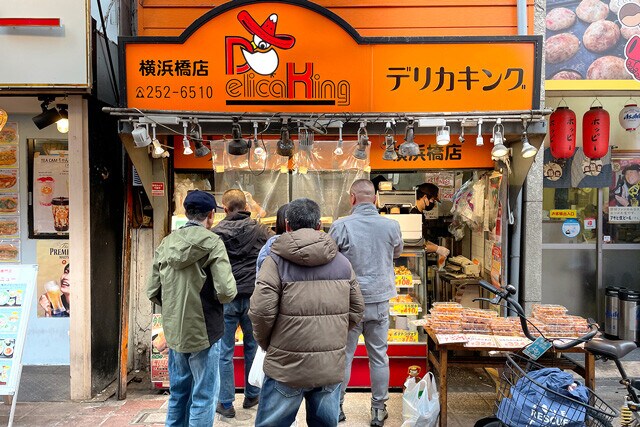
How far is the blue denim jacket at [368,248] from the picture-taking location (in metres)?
5.09

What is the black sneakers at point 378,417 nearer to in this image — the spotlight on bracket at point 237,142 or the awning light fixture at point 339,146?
the awning light fixture at point 339,146

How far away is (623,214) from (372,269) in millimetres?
5416

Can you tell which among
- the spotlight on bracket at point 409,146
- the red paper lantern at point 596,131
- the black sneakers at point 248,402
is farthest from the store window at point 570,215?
the black sneakers at point 248,402

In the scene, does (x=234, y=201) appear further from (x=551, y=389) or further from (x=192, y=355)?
(x=551, y=389)

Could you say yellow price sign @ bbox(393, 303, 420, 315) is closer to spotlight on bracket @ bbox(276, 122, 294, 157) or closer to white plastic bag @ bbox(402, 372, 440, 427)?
white plastic bag @ bbox(402, 372, 440, 427)

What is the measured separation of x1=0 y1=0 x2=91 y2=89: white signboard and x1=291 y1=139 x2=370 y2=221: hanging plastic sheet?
2.77 m

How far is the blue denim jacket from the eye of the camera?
5090 millimetres

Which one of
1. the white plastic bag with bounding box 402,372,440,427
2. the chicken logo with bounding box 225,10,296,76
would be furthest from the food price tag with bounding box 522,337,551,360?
the chicken logo with bounding box 225,10,296,76

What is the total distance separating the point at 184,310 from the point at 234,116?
7.79 ft

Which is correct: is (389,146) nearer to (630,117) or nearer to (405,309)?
(405,309)

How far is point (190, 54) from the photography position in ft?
18.7

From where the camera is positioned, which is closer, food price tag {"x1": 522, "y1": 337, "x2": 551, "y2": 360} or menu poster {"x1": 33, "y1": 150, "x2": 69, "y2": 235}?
food price tag {"x1": 522, "y1": 337, "x2": 551, "y2": 360}

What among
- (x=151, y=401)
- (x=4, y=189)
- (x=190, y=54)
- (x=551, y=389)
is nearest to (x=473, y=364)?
(x=551, y=389)

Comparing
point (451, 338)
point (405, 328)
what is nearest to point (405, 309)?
point (405, 328)
